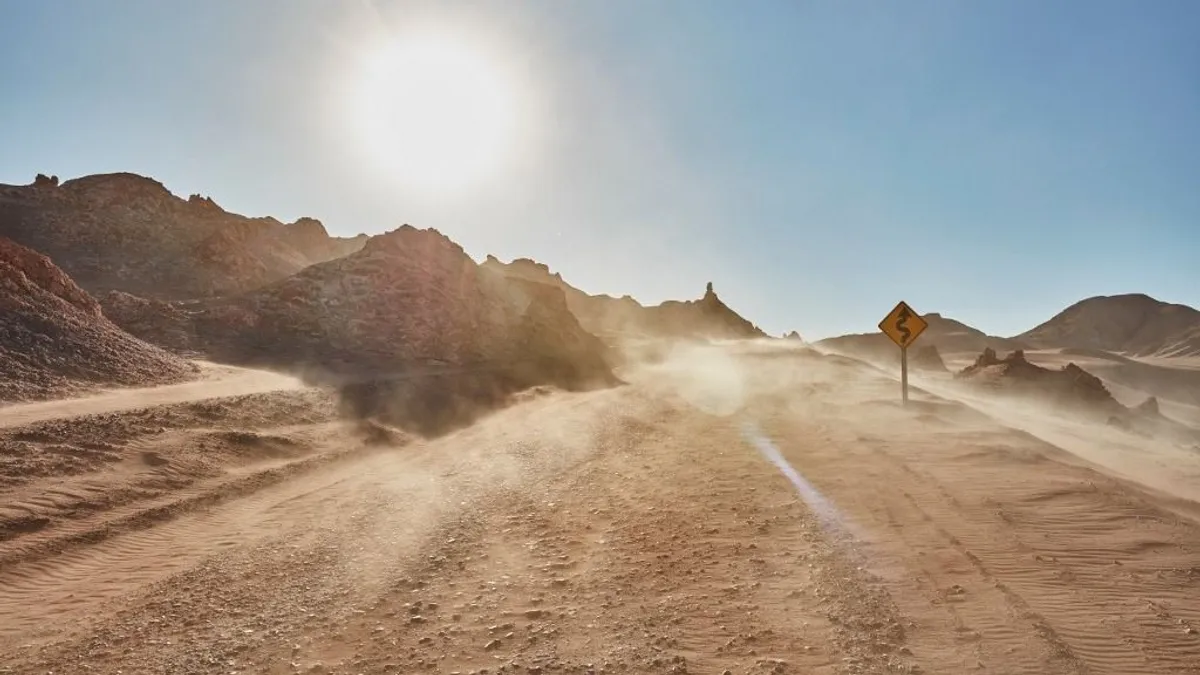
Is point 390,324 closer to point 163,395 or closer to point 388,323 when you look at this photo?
point 388,323

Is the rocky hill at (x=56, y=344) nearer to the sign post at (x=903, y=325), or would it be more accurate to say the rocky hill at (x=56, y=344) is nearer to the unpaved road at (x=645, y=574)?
the unpaved road at (x=645, y=574)

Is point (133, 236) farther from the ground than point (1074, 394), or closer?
farther from the ground

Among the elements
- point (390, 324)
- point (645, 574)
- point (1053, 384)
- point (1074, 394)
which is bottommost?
point (645, 574)

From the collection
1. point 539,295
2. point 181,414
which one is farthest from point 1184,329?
point 181,414

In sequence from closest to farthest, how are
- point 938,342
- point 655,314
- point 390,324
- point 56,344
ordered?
point 56,344 → point 390,324 → point 655,314 → point 938,342

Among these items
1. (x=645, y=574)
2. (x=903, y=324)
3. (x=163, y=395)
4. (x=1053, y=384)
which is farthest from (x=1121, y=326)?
(x=163, y=395)

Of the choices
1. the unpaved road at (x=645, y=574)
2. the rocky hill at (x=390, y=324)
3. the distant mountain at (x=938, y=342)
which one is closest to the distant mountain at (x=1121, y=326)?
the distant mountain at (x=938, y=342)

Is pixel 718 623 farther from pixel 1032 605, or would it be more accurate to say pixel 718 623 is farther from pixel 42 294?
pixel 42 294

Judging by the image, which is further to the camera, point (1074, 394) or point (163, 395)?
point (1074, 394)

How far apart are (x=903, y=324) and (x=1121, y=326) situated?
149m

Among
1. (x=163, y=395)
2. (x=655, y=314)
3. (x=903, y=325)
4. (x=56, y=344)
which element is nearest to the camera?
(x=163, y=395)

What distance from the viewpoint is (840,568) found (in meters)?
6.40

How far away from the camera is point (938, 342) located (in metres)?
122

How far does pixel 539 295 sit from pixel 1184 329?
130216mm
